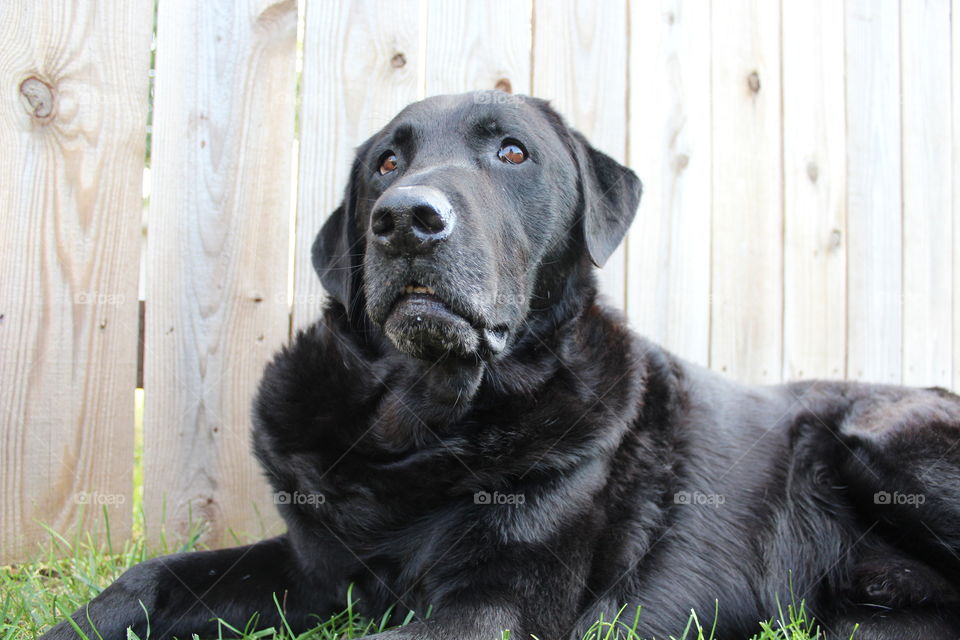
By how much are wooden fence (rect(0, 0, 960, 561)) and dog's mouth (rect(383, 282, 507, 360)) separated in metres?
1.11

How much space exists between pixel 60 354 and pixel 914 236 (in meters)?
4.16

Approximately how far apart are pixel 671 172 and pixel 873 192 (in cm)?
132

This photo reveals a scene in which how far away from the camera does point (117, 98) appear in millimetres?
2738

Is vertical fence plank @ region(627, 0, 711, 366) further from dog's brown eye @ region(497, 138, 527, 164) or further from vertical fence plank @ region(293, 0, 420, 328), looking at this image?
dog's brown eye @ region(497, 138, 527, 164)

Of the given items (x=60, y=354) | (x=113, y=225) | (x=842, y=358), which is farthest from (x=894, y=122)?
(x=60, y=354)

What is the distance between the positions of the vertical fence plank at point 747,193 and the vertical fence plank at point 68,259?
2508mm

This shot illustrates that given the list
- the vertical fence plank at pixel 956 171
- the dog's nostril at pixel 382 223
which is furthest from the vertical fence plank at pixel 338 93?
the vertical fence plank at pixel 956 171

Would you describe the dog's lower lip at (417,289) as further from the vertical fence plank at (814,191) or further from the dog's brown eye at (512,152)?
the vertical fence plank at (814,191)

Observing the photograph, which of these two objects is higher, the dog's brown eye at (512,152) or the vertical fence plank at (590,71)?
the vertical fence plank at (590,71)

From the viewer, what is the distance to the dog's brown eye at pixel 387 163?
248 cm

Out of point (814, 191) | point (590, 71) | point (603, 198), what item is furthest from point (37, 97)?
point (814, 191)

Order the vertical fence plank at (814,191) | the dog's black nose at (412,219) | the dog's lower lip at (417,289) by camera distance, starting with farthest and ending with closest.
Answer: the vertical fence plank at (814,191) → the dog's lower lip at (417,289) → the dog's black nose at (412,219)

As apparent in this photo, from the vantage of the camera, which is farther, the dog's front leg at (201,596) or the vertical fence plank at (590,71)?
the vertical fence plank at (590,71)

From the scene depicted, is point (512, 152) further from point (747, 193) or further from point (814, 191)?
point (814, 191)
